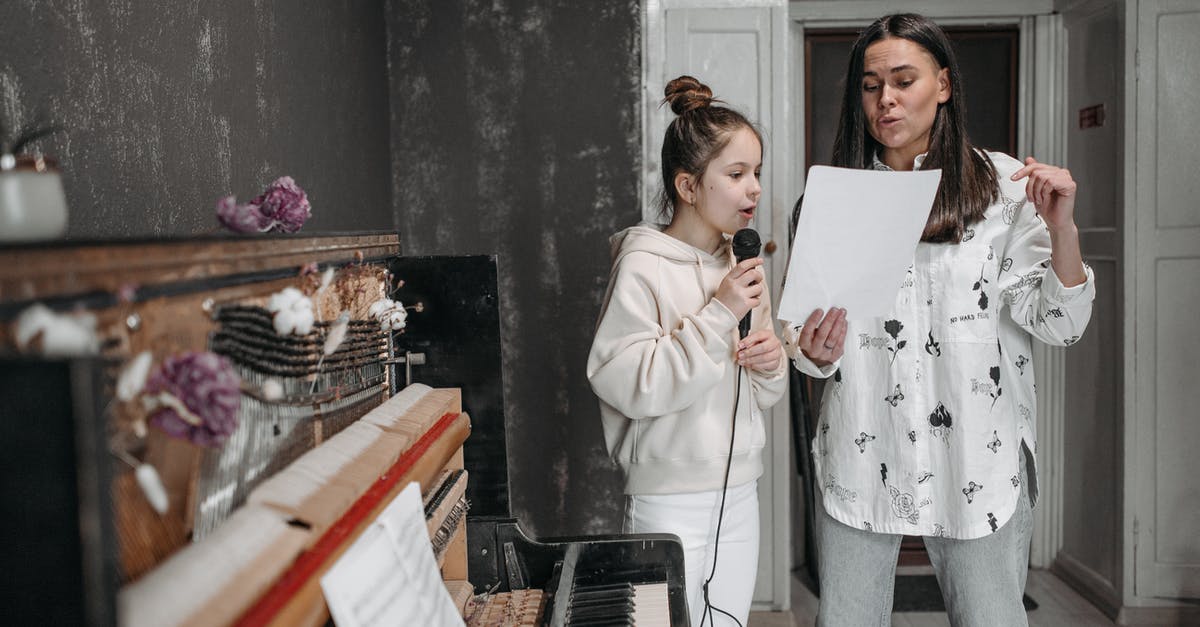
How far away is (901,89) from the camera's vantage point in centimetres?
189

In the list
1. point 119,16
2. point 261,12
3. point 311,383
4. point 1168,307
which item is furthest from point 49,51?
point 1168,307

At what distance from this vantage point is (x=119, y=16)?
Result: 1.51m

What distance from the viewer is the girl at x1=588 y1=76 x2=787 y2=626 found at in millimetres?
1830

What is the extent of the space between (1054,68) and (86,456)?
409 cm

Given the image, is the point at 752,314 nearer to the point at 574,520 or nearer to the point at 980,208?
the point at 980,208

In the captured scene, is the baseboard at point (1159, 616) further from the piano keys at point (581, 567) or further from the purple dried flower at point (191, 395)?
the purple dried flower at point (191, 395)

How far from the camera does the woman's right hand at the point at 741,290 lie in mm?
1824

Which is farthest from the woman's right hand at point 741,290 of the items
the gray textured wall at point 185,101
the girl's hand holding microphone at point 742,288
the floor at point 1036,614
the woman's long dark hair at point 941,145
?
the floor at point 1036,614

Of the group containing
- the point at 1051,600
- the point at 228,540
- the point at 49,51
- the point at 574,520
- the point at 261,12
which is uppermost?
the point at 261,12

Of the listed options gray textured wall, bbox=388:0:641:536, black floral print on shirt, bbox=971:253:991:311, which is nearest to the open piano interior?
black floral print on shirt, bbox=971:253:991:311

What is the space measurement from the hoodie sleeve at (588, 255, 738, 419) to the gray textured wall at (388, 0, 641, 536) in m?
1.38

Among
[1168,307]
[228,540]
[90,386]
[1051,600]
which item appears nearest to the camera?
[90,386]

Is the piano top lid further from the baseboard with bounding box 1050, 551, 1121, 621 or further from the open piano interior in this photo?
the baseboard with bounding box 1050, 551, 1121, 621

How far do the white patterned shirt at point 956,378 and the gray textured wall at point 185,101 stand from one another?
1.27m
